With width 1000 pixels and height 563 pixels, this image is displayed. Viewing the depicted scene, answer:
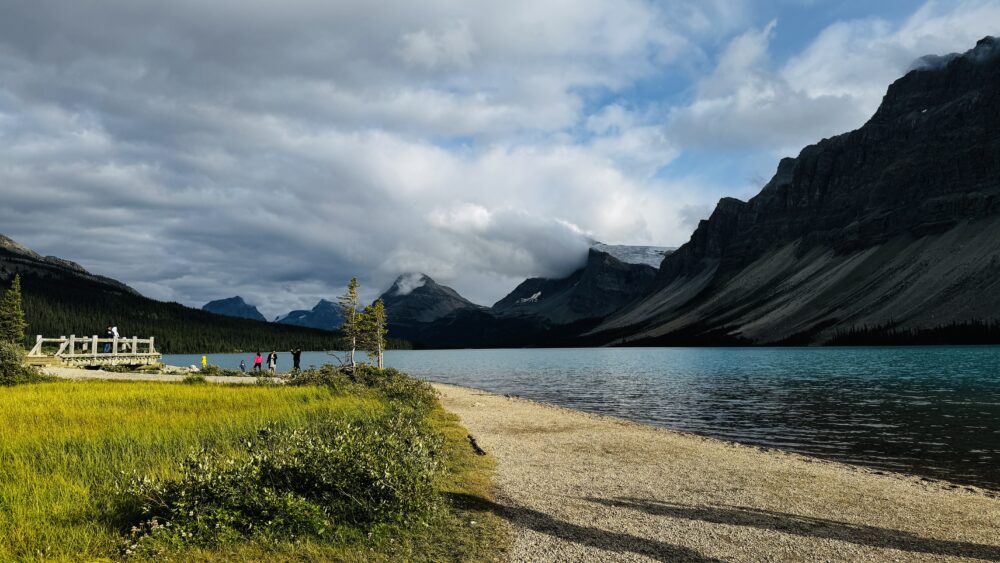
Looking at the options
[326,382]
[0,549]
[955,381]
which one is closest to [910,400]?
[955,381]

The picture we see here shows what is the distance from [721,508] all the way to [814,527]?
2.19 m

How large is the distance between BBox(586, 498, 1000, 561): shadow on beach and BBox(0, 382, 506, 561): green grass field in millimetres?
4569

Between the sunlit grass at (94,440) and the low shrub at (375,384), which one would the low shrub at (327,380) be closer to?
the low shrub at (375,384)

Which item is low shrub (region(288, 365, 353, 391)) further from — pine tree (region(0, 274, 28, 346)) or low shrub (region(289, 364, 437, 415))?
pine tree (region(0, 274, 28, 346))

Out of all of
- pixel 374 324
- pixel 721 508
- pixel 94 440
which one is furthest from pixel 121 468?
pixel 374 324

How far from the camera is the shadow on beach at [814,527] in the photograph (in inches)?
476

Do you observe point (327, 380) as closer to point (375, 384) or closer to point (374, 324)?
point (375, 384)

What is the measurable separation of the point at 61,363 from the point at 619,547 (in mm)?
52082

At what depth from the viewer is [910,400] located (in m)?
47.2

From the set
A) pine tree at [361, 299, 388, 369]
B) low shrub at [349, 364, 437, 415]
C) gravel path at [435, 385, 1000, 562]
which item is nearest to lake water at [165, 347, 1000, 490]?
gravel path at [435, 385, 1000, 562]

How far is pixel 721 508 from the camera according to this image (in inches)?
583

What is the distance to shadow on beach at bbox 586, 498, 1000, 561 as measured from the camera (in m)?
12.1

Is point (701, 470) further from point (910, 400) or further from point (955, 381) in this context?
point (955, 381)

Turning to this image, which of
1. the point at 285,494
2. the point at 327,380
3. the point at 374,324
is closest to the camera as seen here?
the point at 285,494
